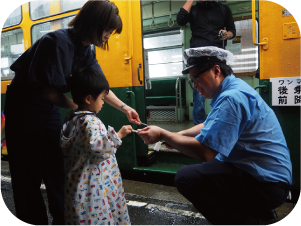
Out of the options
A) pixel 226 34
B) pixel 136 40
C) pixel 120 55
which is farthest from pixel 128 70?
pixel 226 34

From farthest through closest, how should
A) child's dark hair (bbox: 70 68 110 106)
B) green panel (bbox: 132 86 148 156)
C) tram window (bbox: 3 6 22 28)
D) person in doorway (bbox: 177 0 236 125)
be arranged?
tram window (bbox: 3 6 22 28), person in doorway (bbox: 177 0 236 125), green panel (bbox: 132 86 148 156), child's dark hair (bbox: 70 68 110 106)

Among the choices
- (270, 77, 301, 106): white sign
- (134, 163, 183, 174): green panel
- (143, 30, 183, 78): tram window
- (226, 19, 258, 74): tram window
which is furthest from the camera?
(143, 30, 183, 78): tram window

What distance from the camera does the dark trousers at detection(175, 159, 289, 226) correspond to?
1415mm

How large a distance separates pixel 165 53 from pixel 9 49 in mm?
4089

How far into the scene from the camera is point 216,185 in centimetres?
153

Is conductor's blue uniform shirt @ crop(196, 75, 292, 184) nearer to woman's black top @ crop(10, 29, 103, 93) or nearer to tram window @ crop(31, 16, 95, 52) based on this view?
woman's black top @ crop(10, 29, 103, 93)

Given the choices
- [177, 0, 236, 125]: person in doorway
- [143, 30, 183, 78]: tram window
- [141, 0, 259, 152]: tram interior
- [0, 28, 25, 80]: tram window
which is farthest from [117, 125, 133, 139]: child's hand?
[143, 30, 183, 78]: tram window

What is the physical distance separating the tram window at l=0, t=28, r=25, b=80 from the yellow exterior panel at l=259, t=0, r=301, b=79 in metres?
3.49

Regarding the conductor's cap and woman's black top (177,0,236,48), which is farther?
woman's black top (177,0,236,48)

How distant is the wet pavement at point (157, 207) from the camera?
210 cm

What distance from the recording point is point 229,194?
1513mm

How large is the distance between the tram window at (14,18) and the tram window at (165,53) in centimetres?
365

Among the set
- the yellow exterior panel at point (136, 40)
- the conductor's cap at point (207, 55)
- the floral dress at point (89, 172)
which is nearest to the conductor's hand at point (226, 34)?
the yellow exterior panel at point (136, 40)

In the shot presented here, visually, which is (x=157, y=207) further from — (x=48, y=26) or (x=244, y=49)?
(x=244, y=49)
